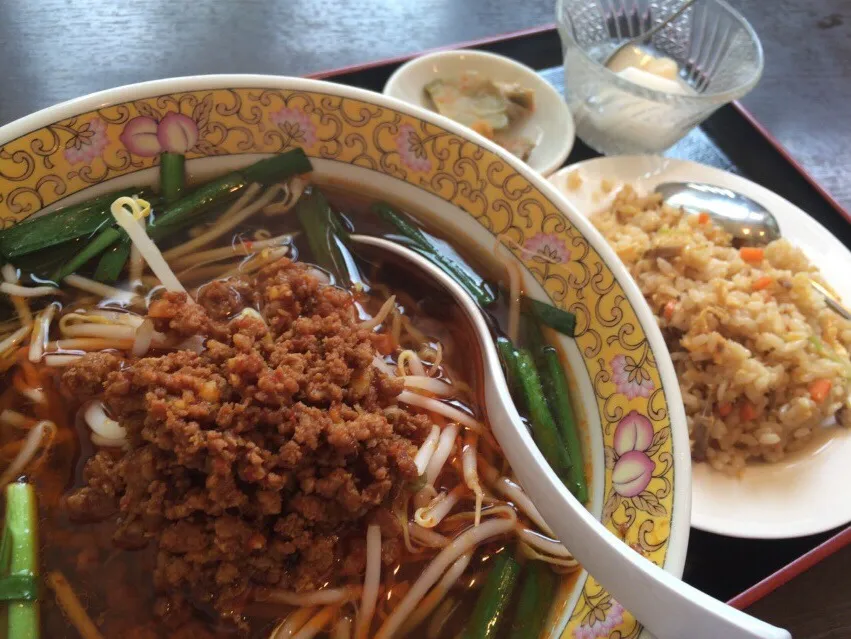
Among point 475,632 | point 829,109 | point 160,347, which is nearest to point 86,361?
point 160,347

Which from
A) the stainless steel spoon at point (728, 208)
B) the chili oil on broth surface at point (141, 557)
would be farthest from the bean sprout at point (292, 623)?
the stainless steel spoon at point (728, 208)

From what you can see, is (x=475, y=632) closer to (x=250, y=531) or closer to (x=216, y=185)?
(x=250, y=531)

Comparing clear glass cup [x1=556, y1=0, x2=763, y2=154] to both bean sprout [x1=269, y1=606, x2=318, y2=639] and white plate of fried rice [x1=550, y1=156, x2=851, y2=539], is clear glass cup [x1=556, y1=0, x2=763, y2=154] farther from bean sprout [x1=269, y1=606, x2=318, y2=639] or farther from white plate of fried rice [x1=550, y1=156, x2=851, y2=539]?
bean sprout [x1=269, y1=606, x2=318, y2=639]

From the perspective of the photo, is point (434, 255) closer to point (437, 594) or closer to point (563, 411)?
point (563, 411)

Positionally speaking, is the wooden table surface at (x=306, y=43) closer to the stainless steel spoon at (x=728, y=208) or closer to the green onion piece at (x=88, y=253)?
the stainless steel spoon at (x=728, y=208)

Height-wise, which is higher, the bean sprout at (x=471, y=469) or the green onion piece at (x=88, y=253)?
the green onion piece at (x=88, y=253)

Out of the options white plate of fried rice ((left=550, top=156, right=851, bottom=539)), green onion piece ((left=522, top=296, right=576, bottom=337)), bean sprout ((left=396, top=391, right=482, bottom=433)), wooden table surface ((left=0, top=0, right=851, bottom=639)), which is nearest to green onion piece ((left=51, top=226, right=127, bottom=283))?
bean sprout ((left=396, top=391, right=482, bottom=433))
